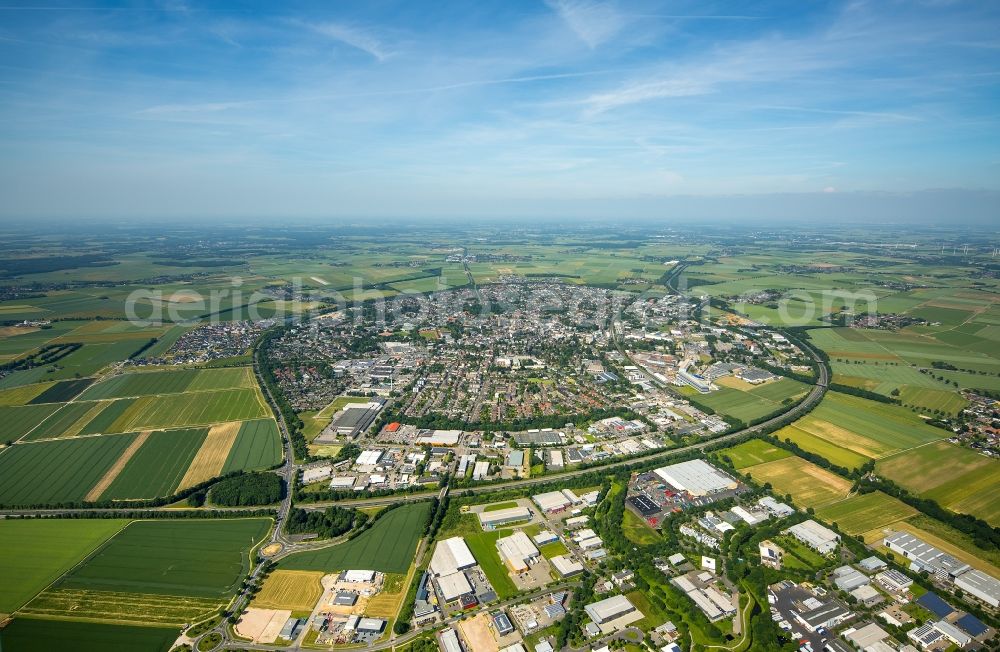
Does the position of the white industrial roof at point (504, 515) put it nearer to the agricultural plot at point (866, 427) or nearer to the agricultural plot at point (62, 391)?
the agricultural plot at point (866, 427)

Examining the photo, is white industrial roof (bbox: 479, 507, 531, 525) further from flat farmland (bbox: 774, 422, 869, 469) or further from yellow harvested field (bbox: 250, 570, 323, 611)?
flat farmland (bbox: 774, 422, 869, 469)

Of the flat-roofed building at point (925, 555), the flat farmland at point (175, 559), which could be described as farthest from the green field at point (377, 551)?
the flat-roofed building at point (925, 555)

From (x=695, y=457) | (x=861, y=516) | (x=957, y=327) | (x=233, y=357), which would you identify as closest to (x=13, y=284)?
(x=233, y=357)

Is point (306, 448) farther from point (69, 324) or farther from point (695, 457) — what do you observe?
point (69, 324)

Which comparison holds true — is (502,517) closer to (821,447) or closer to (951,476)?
(821,447)

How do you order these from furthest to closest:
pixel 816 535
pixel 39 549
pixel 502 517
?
pixel 502 517 → pixel 816 535 → pixel 39 549

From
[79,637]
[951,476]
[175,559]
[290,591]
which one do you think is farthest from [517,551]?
[951,476]

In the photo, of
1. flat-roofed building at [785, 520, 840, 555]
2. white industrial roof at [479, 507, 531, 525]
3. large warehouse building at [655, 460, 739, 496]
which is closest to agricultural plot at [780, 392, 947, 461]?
large warehouse building at [655, 460, 739, 496]
